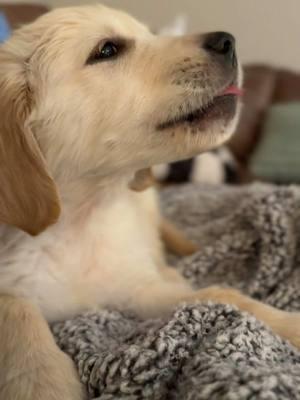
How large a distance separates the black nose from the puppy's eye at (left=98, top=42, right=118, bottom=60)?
20cm

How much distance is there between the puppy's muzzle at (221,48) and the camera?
109cm

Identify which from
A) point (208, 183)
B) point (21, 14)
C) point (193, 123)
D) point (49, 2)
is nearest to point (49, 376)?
point (193, 123)

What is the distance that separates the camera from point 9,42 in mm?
1201

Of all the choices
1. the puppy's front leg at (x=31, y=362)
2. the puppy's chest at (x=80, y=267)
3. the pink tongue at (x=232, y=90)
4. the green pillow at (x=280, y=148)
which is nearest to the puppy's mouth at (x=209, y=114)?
the pink tongue at (x=232, y=90)

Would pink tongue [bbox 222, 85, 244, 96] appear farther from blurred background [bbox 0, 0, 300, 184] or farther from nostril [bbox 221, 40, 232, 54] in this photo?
blurred background [bbox 0, 0, 300, 184]

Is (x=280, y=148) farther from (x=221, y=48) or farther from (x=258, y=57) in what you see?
(x=221, y=48)

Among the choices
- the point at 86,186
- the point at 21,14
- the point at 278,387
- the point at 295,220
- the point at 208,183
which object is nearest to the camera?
the point at 278,387

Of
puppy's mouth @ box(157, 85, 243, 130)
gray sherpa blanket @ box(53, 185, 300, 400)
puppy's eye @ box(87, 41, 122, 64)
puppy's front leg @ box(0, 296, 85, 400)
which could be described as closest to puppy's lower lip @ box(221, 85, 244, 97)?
puppy's mouth @ box(157, 85, 243, 130)

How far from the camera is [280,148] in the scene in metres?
3.20

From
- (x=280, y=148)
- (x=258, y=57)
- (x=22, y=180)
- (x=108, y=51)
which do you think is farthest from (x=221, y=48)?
(x=258, y=57)

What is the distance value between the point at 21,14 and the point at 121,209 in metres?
2.39

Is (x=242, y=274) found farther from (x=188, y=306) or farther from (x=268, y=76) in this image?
(x=268, y=76)

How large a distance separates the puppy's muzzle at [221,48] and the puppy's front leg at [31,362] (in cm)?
64

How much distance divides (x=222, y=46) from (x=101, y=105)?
0.28 metres
